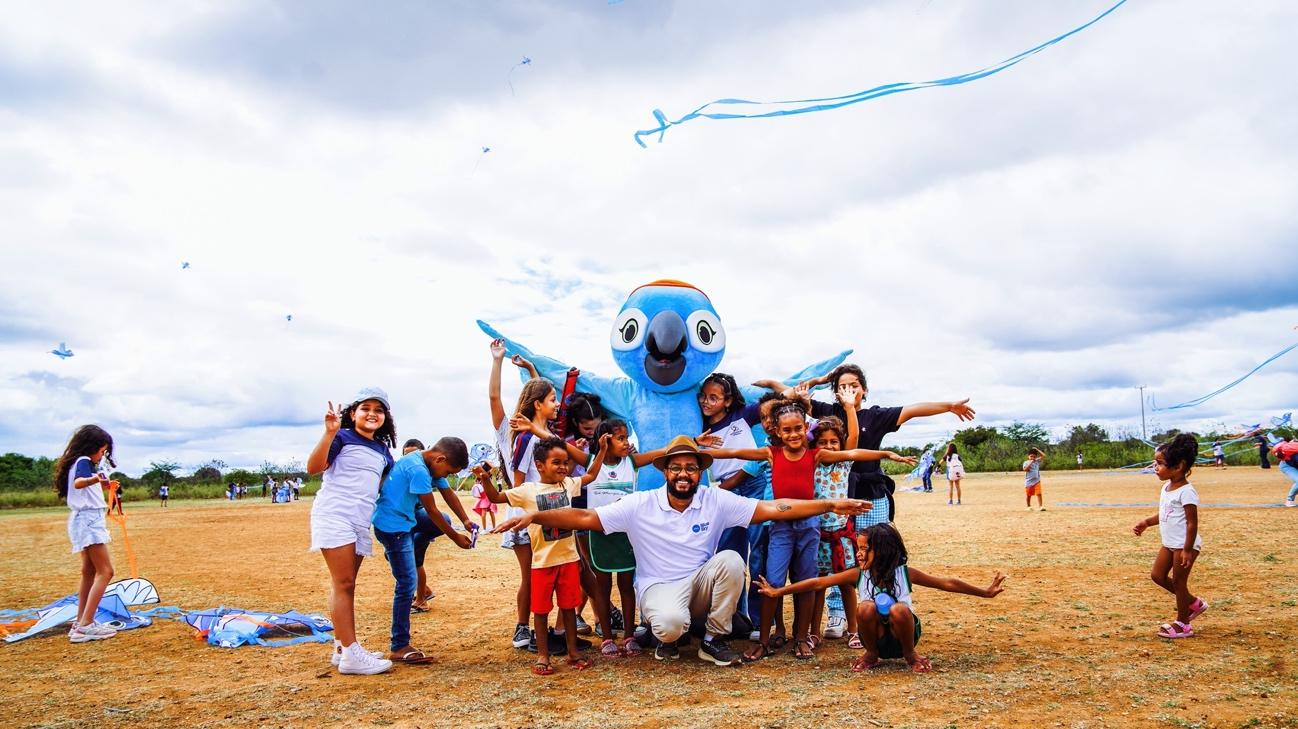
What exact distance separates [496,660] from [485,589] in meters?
3.38

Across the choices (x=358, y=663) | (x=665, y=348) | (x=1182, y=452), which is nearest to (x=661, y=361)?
(x=665, y=348)

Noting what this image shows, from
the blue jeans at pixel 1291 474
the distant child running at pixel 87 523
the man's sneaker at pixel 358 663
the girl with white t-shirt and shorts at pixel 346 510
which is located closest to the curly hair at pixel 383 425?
the girl with white t-shirt and shorts at pixel 346 510

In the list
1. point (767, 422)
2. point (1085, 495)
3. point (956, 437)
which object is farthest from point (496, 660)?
point (956, 437)

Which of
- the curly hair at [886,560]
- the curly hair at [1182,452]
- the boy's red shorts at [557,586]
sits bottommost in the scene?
the boy's red shorts at [557,586]

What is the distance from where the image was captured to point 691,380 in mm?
6426

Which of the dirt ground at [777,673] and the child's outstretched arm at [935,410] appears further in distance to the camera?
the child's outstretched arm at [935,410]

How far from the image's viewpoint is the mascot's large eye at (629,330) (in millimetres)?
6449

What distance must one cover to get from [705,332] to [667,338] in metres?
0.42

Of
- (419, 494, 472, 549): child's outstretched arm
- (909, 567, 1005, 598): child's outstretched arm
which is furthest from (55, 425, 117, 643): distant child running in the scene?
(909, 567, 1005, 598): child's outstretched arm

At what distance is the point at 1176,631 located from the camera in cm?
516

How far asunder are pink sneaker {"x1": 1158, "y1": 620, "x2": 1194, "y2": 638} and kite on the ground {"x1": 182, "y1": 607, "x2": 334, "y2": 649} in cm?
583

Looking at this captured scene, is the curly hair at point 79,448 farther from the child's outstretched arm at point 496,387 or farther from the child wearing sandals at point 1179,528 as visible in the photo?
the child wearing sandals at point 1179,528

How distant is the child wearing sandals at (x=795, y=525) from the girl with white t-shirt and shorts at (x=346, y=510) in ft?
7.25

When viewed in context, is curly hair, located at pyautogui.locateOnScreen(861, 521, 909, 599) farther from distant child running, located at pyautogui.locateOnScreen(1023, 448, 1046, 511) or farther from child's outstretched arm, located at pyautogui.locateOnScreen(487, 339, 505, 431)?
distant child running, located at pyautogui.locateOnScreen(1023, 448, 1046, 511)
